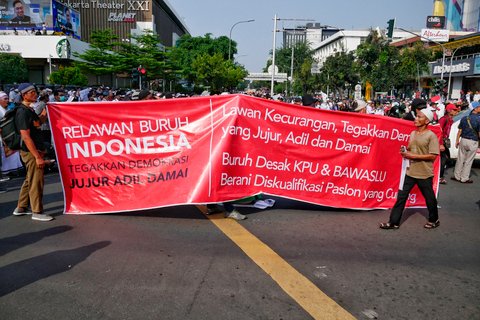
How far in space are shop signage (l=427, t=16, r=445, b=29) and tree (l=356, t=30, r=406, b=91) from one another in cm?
4597

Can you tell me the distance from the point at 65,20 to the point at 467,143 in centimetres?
5878

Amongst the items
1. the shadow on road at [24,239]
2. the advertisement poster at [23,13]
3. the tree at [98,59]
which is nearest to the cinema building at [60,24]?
the advertisement poster at [23,13]

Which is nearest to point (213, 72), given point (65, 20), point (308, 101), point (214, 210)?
point (65, 20)

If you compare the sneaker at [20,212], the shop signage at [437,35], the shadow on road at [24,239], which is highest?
the shop signage at [437,35]

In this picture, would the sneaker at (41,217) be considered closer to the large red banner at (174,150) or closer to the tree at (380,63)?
the large red banner at (174,150)

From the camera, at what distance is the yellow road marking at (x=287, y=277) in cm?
336

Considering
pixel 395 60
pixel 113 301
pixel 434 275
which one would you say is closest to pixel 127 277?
pixel 113 301

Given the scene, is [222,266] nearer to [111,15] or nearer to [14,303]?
[14,303]

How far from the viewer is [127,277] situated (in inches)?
152

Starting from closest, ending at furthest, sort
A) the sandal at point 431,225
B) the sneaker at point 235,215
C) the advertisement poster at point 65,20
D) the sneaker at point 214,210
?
the sandal at point 431,225 < the sneaker at point 235,215 < the sneaker at point 214,210 < the advertisement poster at point 65,20

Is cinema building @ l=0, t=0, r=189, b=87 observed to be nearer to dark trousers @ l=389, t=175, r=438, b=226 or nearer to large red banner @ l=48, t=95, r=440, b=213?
large red banner @ l=48, t=95, r=440, b=213

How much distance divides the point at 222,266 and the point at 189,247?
66 cm

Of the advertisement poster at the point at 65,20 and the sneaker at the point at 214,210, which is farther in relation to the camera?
the advertisement poster at the point at 65,20

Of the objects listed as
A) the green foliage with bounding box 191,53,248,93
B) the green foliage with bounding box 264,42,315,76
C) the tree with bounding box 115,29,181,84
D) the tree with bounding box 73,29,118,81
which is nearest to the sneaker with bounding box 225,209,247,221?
the tree with bounding box 115,29,181,84
